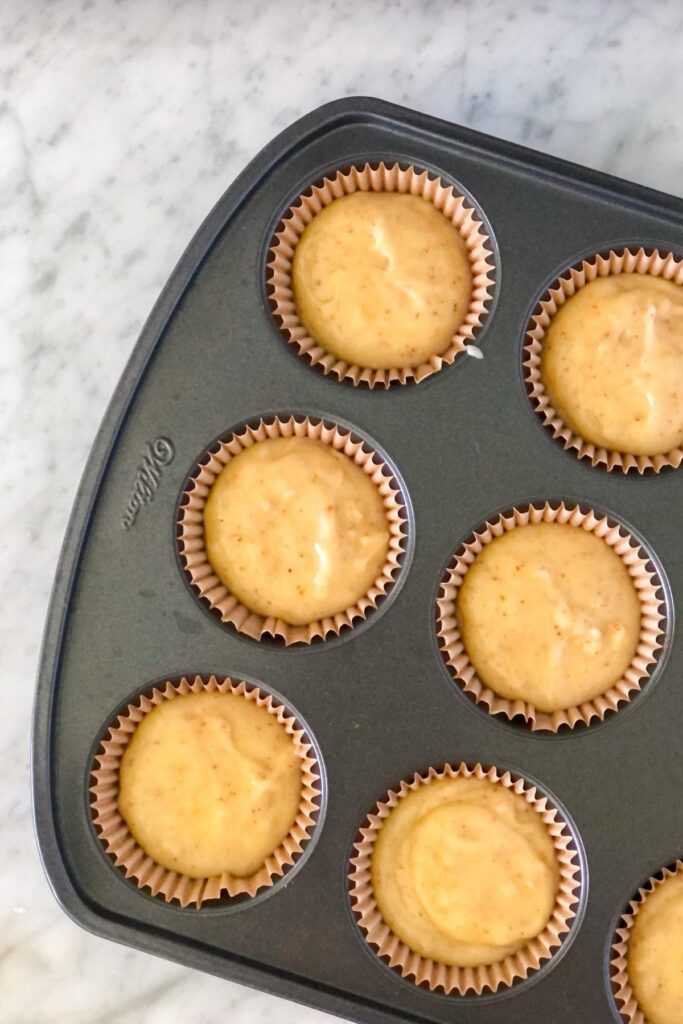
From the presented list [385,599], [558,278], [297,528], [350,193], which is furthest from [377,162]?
[385,599]

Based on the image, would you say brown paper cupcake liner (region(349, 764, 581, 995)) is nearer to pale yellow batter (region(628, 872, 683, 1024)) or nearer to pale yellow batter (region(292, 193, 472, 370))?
pale yellow batter (region(628, 872, 683, 1024))

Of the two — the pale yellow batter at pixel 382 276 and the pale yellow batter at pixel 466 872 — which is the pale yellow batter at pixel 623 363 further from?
the pale yellow batter at pixel 466 872

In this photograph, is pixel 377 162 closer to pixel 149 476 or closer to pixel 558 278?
pixel 558 278

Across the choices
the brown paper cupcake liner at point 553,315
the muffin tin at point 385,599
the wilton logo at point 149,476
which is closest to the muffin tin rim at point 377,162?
the muffin tin at point 385,599

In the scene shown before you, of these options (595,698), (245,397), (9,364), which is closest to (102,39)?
(9,364)

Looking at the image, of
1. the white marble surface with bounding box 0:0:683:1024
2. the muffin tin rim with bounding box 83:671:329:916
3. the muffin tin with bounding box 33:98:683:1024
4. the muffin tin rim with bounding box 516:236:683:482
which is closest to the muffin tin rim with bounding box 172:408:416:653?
the muffin tin with bounding box 33:98:683:1024

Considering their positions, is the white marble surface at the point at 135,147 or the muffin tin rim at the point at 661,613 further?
the white marble surface at the point at 135,147

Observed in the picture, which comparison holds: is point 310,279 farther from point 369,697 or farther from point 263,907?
point 263,907
